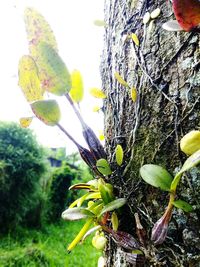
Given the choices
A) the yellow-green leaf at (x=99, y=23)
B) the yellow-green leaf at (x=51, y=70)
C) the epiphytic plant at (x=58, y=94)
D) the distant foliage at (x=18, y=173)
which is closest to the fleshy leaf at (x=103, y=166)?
the epiphytic plant at (x=58, y=94)

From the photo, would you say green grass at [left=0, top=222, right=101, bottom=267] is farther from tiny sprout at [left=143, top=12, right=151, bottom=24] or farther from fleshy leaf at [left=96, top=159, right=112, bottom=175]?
tiny sprout at [left=143, top=12, right=151, bottom=24]

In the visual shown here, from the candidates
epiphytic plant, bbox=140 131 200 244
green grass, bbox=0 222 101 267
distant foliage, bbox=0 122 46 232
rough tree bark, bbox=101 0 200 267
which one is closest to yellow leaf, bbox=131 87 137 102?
rough tree bark, bbox=101 0 200 267

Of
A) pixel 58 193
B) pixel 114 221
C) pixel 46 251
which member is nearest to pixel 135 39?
pixel 114 221

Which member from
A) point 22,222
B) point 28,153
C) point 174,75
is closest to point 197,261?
point 174,75

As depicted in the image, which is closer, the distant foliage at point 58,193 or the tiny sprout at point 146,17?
the tiny sprout at point 146,17

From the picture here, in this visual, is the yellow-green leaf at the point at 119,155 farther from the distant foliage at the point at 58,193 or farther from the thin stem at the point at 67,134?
the distant foliage at the point at 58,193

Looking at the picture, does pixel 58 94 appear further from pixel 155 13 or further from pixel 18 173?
pixel 18 173
